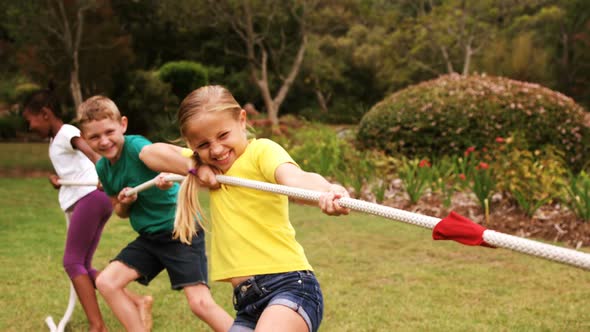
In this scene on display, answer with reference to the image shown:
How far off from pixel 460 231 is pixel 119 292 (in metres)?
2.37

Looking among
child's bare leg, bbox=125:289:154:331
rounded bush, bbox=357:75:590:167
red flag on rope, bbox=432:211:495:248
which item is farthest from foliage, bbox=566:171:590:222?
red flag on rope, bbox=432:211:495:248

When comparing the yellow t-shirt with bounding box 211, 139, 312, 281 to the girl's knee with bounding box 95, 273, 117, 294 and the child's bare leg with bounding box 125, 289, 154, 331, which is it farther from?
the child's bare leg with bounding box 125, 289, 154, 331

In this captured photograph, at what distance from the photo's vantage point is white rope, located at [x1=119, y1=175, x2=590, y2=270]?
153 centimetres

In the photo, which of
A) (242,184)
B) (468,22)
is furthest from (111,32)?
(242,184)

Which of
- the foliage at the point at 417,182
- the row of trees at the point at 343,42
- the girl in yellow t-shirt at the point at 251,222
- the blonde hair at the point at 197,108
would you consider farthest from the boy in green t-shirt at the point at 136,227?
the row of trees at the point at 343,42

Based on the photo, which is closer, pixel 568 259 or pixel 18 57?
pixel 568 259

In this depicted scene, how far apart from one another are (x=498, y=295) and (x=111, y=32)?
63.5ft

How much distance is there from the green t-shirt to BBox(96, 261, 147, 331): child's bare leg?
25 centimetres

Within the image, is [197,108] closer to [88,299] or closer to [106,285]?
[106,285]

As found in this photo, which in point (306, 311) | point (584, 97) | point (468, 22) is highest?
point (306, 311)

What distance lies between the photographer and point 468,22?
1116 inches

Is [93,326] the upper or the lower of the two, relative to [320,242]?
upper

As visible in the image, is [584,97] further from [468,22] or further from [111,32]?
[111,32]

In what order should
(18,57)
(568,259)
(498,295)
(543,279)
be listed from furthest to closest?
(18,57) → (543,279) → (498,295) → (568,259)
